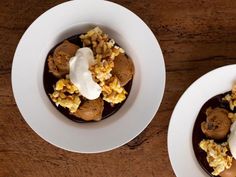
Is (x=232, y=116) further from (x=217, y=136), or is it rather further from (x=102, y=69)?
(x=102, y=69)

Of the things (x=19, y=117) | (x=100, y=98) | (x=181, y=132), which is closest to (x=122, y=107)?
(x=100, y=98)

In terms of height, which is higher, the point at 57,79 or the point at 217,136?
the point at 57,79

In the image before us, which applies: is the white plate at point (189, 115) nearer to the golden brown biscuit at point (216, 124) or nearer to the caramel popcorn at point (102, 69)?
the golden brown biscuit at point (216, 124)

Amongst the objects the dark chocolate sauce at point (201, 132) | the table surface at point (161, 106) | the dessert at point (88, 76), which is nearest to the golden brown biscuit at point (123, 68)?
the dessert at point (88, 76)

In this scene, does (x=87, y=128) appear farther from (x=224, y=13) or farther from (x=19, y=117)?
(x=224, y=13)

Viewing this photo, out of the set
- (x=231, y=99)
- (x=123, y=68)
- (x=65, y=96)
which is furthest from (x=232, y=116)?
(x=65, y=96)
